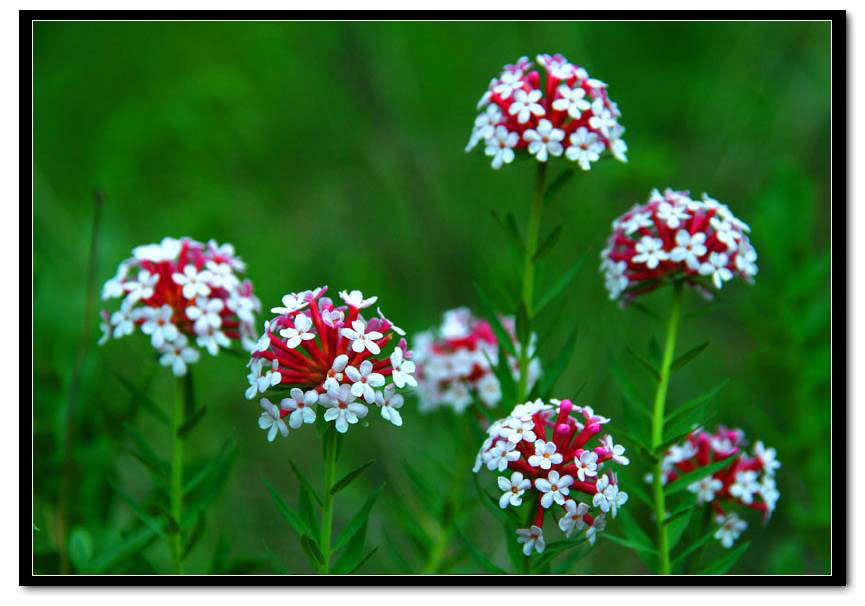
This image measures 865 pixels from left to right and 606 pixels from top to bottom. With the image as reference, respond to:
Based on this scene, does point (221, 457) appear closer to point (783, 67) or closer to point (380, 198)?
point (380, 198)

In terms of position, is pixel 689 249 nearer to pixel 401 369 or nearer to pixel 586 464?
pixel 586 464

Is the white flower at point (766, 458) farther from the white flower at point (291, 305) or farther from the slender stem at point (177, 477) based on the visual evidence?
the slender stem at point (177, 477)

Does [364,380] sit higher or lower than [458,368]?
lower

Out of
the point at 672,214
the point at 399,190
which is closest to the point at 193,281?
the point at 672,214

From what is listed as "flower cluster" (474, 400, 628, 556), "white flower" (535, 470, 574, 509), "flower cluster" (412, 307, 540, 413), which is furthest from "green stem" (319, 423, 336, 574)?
"flower cluster" (412, 307, 540, 413)

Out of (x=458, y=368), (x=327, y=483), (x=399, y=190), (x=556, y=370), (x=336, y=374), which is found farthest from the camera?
(x=399, y=190)

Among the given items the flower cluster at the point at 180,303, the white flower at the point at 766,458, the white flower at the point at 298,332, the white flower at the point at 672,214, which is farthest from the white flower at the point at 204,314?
the white flower at the point at 766,458

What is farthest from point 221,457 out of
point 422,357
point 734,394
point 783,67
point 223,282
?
point 783,67
